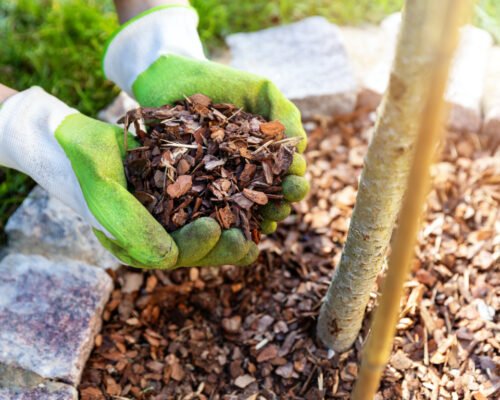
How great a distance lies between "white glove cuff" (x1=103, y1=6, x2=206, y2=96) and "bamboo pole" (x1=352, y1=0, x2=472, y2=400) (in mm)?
1046

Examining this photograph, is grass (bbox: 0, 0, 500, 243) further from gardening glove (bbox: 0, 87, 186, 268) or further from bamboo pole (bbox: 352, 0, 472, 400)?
bamboo pole (bbox: 352, 0, 472, 400)

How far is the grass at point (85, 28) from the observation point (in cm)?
263

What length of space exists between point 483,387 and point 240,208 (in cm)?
83

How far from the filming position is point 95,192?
1.56 meters

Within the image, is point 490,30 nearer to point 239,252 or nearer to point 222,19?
point 222,19

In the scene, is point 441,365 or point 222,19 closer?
point 441,365

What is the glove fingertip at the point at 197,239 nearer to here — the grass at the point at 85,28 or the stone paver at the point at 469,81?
the grass at the point at 85,28

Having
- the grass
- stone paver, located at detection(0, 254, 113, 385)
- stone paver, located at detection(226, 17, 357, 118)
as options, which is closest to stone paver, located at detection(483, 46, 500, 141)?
the grass

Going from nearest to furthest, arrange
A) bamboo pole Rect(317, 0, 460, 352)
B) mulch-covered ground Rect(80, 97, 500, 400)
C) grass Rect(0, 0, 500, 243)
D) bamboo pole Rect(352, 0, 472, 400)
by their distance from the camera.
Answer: bamboo pole Rect(352, 0, 472, 400), bamboo pole Rect(317, 0, 460, 352), mulch-covered ground Rect(80, 97, 500, 400), grass Rect(0, 0, 500, 243)

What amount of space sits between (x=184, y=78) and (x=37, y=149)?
489 mm

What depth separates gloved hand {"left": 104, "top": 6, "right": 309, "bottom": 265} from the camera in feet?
5.40

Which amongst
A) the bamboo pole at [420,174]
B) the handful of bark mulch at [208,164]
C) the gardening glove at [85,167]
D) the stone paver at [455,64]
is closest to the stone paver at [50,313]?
the gardening glove at [85,167]

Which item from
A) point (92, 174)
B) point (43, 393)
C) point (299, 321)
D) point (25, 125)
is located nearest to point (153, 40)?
point (25, 125)

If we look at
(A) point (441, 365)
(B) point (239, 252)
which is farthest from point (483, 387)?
(B) point (239, 252)
